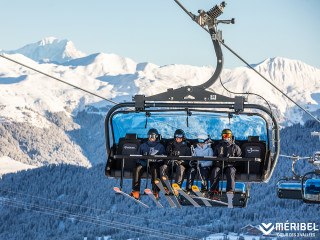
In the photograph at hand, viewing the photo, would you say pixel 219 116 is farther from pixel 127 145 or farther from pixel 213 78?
pixel 127 145

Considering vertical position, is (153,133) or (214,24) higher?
(214,24)

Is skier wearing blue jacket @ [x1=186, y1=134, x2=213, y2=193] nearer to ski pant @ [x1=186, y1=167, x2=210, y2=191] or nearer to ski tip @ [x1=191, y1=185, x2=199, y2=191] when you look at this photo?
ski pant @ [x1=186, y1=167, x2=210, y2=191]

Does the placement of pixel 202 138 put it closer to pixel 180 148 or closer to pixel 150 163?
pixel 180 148

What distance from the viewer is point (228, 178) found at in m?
17.4

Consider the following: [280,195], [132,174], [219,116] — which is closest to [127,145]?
[132,174]

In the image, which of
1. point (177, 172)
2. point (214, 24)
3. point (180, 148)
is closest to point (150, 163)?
point (177, 172)

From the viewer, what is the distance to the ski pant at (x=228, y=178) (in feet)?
57.0

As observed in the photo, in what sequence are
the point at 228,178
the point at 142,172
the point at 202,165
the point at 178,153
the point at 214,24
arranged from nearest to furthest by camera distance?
the point at 214,24 → the point at 228,178 → the point at 178,153 → the point at 202,165 → the point at 142,172

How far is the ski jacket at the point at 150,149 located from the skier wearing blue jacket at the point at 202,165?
0.88m

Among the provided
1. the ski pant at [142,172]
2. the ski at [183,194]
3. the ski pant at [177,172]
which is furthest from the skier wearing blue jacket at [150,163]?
the ski at [183,194]

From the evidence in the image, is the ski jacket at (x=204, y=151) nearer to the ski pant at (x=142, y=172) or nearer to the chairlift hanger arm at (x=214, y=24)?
the ski pant at (x=142, y=172)

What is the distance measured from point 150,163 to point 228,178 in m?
2.05

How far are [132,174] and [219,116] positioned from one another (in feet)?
9.17

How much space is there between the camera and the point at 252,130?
735 inches
